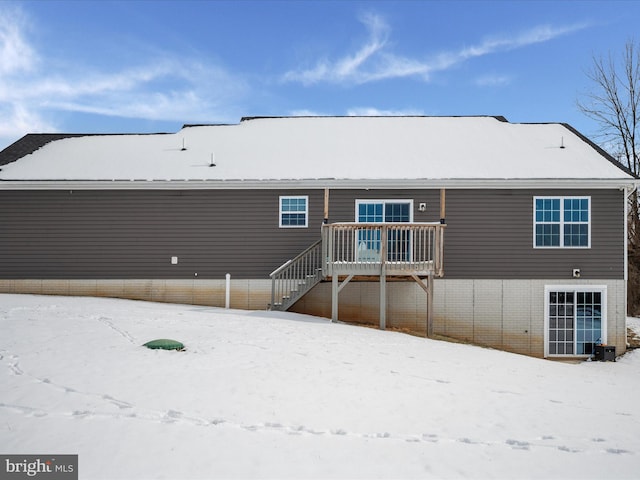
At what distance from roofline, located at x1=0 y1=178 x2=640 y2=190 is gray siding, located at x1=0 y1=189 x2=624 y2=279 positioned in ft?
0.72

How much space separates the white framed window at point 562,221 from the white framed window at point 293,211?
24.3 ft

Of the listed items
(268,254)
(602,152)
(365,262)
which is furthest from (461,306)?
(602,152)

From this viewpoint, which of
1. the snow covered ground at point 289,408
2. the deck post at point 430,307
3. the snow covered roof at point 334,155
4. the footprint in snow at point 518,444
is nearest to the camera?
the snow covered ground at point 289,408

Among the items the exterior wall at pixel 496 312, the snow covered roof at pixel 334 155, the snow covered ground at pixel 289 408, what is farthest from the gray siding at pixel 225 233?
the snow covered ground at pixel 289 408

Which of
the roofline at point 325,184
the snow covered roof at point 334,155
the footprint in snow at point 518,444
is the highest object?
the snow covered roof at point 334,155

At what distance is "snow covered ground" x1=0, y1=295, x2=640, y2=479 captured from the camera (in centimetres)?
625

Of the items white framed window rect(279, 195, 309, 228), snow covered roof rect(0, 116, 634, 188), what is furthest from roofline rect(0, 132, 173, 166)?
white framed window rect(279, 195, 309, 228)

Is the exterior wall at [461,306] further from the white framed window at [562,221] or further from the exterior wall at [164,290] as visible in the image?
the white framed window at [562,221]

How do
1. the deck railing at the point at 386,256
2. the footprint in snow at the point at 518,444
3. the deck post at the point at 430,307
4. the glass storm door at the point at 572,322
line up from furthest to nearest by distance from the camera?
1. the glass storm door at the point at 572,322
2. the deck post at the point at 430,307
3. the deck railing at the point at 386,256
4. the footprint in snow at the point at 518,444

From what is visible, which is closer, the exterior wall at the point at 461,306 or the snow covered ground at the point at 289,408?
the snow covered ground at the point at 289,408

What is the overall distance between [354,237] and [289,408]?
32.0 feet

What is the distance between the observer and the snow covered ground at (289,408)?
20.5 feet

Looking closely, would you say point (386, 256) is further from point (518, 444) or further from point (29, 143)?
point (29, 143)

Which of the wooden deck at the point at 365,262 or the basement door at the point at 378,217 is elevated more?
the basement door at the point at 378,217
